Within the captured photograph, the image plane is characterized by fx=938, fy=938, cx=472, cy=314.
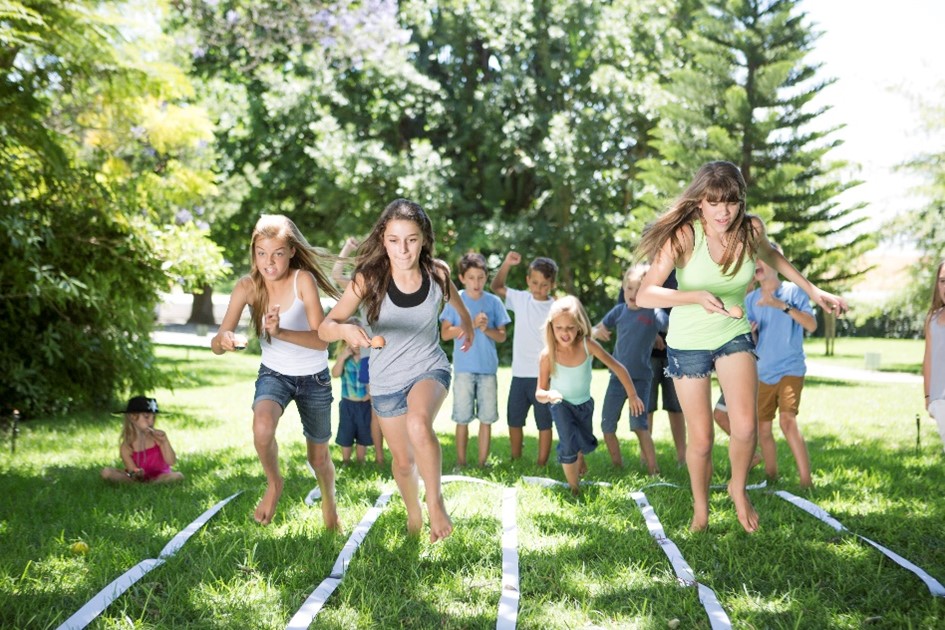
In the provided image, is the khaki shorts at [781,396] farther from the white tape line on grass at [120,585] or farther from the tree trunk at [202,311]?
the tree trunk at [202,311]

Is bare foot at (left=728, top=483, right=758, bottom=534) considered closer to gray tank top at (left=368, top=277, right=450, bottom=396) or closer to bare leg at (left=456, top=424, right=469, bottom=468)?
gray tank top at (left=368, top=277, right=450, bottom=396)

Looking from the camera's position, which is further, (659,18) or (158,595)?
(659,18)

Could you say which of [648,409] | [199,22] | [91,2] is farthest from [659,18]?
[648,409]

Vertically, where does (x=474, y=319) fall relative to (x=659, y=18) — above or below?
below

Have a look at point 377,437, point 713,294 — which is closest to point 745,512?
point 713,294

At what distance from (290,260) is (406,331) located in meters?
0.97

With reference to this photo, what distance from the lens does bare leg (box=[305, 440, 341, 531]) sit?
17.4 feet

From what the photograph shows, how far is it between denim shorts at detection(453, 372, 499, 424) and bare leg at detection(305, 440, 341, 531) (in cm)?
261

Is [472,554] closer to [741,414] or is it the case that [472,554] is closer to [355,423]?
[741,414]

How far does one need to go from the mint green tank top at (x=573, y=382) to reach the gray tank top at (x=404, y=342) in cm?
192

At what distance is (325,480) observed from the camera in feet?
17.5

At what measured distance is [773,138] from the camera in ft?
78.7

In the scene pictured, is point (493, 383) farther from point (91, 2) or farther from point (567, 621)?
point (91, 2)

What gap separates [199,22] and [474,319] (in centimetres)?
1717
